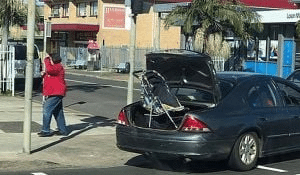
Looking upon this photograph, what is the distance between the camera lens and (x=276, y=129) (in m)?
8.02

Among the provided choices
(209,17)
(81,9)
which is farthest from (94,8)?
(209,17)

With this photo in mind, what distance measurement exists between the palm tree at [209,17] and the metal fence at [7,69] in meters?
5.57

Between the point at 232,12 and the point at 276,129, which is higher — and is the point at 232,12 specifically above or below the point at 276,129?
above

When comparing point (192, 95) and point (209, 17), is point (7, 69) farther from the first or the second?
point (192, 95)

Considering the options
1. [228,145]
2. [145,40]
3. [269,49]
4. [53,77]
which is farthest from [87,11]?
[228,145]

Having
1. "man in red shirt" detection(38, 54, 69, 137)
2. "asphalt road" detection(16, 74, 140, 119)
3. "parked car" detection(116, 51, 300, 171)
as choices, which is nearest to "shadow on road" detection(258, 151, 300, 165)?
"parked car" detection(116, 51, 300, 171)

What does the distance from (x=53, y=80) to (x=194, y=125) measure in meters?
3.91

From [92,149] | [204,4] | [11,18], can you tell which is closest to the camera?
[92,149]

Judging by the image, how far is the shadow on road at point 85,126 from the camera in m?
9.73

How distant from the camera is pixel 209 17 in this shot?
15.6 metres

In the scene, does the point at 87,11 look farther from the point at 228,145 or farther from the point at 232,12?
the point at 228,145

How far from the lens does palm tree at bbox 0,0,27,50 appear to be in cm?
1891

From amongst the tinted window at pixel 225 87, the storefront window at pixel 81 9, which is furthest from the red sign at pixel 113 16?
the tinted window at pixel 225 87

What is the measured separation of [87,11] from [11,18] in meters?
30.3
